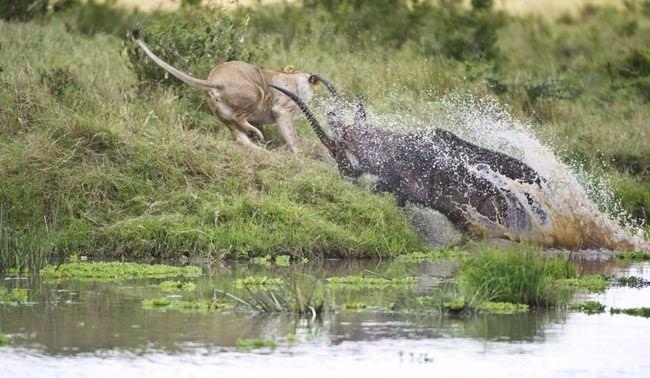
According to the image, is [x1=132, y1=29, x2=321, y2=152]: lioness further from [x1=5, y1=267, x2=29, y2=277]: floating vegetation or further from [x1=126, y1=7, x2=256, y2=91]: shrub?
[x1=5, y1=267, x2=29, y2=277]: floating vegetation

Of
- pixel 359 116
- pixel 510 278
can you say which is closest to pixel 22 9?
pixel 359 116

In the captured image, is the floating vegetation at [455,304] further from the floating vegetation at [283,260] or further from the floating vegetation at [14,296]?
the floating vegetation at [283,260]

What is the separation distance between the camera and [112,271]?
1142cm

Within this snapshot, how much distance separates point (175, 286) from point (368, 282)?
1.49 m

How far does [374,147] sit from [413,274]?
3.12m

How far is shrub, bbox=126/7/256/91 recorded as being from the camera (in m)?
16.4

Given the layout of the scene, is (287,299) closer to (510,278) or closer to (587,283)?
(510,278)

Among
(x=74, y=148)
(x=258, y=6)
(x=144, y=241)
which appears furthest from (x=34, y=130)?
(x=258, y=6)

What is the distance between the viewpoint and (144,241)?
12633 millimetres

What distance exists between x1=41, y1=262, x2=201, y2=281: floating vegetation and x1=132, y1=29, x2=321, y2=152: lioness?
3285 mm

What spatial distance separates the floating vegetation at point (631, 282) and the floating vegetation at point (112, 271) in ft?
11.0

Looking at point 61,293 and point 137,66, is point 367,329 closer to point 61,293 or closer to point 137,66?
point 61,293

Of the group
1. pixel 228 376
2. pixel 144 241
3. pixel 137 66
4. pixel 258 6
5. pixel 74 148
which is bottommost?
pixel 228 376

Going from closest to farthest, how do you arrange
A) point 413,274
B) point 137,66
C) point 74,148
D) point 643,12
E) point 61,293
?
1. point 61,293
2. point 413,274
3. point 74,148
4. point 137,66
5. point 643,12
